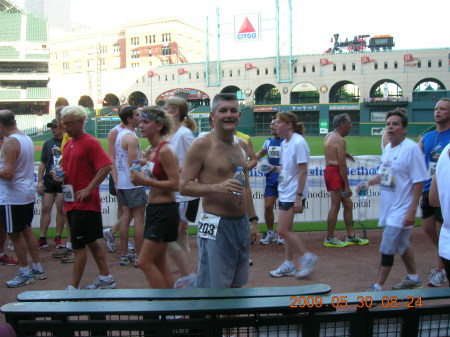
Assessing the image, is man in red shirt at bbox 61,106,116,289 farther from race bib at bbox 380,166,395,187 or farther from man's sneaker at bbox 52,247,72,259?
race bib at bbox 380,166,395,187

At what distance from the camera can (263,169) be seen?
21.4 feet

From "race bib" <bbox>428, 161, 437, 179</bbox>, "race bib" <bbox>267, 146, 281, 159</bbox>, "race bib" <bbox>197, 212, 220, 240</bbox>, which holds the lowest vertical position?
"race bib" <bbox>197, 212, 220, 240</bbox>

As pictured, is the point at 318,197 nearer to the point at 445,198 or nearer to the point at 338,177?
the point at 338,177

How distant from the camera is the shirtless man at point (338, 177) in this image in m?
7.02

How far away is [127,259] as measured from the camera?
6281 mm

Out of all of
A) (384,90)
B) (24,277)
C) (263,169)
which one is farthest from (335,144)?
(384,90)

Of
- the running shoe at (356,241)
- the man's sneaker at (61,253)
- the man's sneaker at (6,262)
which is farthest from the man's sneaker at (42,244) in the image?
the running shoe at (356,241)

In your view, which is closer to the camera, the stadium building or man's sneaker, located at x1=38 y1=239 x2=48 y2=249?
man's sneaker, located at x1=38 y1=239 x2=48 y2=249

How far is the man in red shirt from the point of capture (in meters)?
4.68

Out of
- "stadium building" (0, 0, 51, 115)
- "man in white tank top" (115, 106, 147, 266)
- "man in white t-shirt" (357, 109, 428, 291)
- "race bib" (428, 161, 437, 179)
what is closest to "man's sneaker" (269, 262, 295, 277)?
"man in white t-shirt" (357, 109, 428, 291)

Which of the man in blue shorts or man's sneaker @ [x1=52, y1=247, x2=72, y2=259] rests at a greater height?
the man in blue shorts

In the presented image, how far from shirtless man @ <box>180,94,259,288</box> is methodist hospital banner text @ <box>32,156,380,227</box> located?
5.40 m

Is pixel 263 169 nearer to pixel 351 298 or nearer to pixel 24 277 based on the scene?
pixel 24 277

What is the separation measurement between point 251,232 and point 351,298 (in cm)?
170
